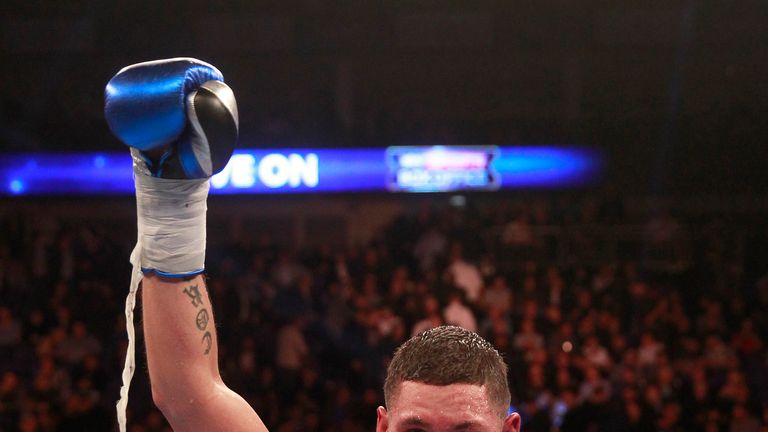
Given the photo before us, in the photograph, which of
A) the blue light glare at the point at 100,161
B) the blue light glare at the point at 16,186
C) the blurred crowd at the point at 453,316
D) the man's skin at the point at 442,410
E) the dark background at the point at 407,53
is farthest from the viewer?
the dark background at the point at 407,53

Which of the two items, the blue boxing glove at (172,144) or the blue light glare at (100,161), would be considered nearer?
the blue boxing glove at (172,144)

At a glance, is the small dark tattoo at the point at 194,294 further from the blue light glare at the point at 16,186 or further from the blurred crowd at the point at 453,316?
the blue light glare at the point at 16,186

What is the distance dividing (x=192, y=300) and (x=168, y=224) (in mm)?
146

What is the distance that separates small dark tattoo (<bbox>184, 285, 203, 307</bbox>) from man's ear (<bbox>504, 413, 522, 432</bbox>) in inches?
23.3

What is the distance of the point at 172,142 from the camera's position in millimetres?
1640

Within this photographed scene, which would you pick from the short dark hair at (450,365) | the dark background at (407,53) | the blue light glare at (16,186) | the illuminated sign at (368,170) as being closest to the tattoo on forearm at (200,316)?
the short dark hair at (450,365)


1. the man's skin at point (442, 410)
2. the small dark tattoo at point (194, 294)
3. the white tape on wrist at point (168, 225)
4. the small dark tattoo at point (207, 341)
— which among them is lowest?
the man's skin at point (442, 410)

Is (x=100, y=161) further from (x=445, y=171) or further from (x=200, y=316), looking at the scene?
(x=200, y=316)

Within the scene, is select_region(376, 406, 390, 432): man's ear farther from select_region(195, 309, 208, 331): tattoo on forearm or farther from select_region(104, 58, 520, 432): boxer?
select_region(195, 309, 208, 331): tattoo on forearm

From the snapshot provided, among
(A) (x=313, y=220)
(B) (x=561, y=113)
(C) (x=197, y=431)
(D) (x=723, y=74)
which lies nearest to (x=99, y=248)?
(A) (x=313, y=220)

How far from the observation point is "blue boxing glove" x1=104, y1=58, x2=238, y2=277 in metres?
1.59

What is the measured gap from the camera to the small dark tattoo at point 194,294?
173cm

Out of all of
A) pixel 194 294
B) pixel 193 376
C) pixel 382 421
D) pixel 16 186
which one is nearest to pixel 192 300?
pixel 194 294

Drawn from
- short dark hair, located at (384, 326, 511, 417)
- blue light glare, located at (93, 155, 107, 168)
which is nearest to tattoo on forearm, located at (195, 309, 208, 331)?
short dark hair, located at (384, 326, 511, 417)
